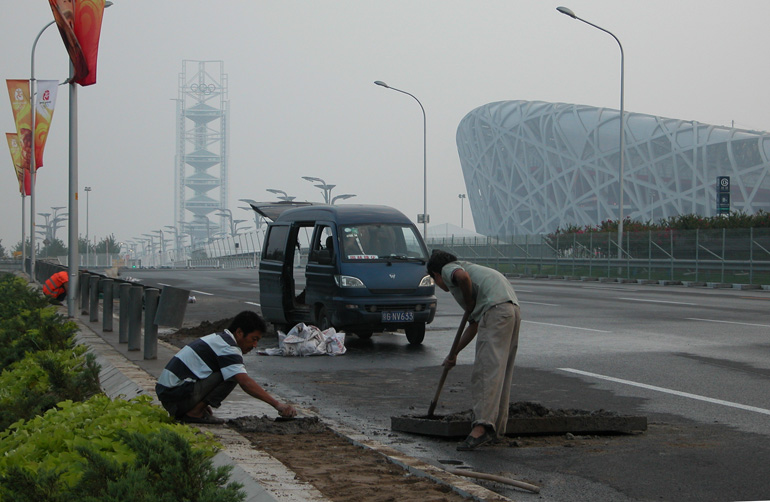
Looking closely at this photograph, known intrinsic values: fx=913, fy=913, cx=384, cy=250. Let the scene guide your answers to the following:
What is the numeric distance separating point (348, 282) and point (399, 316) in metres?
0.90

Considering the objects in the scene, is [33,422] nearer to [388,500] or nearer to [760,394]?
[388,500]

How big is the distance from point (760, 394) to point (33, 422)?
255 inches

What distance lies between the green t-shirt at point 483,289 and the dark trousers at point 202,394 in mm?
1743

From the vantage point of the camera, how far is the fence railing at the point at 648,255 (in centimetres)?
3209

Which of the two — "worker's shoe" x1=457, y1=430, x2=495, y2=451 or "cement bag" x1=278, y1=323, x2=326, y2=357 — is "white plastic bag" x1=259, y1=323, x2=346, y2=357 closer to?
"cement bag" x1=278, y1=323, x2=326, y2=357

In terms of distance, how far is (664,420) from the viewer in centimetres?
755

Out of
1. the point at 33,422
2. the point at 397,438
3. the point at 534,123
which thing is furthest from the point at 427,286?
the point at 534,123

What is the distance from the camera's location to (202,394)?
21.1ft

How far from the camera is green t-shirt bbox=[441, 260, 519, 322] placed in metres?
6.61

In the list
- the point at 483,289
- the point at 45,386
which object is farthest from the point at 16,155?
the point at 483,289

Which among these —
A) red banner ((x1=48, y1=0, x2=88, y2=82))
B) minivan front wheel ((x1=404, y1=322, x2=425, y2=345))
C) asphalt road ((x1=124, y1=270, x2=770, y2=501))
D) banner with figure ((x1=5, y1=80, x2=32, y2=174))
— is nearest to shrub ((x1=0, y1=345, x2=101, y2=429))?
asphalt road ((x1=124, y1=270, x2=770, y2=501))

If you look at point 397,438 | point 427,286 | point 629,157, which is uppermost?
point 629,157

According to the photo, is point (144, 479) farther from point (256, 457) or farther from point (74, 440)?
point (256, 457)

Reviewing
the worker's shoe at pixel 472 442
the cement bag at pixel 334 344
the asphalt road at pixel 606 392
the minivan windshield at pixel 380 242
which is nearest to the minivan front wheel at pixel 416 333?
the asphalt road at pixel 606 392
